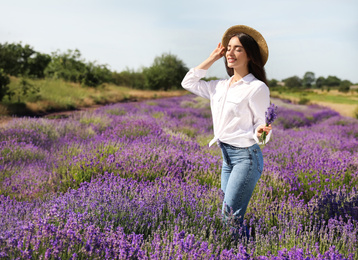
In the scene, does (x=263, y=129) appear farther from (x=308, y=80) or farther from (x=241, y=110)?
(x=308, y=80)

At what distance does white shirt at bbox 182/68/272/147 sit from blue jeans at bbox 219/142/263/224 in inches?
2.7

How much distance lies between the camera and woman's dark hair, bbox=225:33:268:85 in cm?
246

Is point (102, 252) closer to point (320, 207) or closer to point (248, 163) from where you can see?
point (248, 163)

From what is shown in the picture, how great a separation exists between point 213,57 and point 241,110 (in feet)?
1.94

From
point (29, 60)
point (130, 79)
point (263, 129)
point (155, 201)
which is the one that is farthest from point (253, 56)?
point (130, 79)

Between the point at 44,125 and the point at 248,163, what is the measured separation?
17.0ft

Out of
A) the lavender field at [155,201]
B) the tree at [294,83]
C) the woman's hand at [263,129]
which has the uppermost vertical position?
the tree at [294,83]

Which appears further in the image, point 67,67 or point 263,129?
point 67,67

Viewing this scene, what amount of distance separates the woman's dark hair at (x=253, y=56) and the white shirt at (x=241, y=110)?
0.08 meters

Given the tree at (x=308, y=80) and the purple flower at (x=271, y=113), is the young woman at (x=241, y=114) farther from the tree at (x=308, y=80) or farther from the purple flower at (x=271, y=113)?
the tree at (x=308, y=80)

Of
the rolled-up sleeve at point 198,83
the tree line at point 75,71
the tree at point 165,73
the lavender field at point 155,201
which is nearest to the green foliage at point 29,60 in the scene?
the tree line at point 75,71

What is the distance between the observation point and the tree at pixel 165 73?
40000mm

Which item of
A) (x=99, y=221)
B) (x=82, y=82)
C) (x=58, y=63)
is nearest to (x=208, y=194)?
(x=99, y=221)

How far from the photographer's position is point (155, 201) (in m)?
2.77
